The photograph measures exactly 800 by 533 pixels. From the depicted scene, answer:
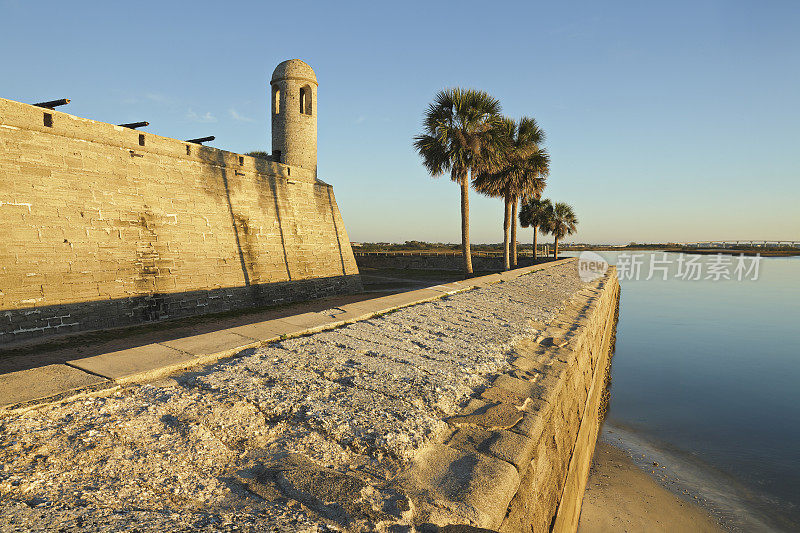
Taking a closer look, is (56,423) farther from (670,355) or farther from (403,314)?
(670,355)

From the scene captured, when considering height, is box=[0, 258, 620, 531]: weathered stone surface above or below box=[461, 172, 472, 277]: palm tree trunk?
A: below

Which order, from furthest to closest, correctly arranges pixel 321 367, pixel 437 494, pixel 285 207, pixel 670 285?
pixel 670 285, pixel 285 207, pixel 321 367, pixel 437 494

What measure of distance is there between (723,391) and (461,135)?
14742 millimetres

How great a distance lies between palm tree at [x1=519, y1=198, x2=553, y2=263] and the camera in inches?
1599

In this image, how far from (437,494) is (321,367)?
210 centimetres

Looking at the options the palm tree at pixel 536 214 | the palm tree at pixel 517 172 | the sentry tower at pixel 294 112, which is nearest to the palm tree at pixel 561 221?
the palm tree at pixel 536 214

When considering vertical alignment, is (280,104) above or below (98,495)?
above

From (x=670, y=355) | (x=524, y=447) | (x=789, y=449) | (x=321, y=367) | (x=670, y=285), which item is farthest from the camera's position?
(x=670, y=285)

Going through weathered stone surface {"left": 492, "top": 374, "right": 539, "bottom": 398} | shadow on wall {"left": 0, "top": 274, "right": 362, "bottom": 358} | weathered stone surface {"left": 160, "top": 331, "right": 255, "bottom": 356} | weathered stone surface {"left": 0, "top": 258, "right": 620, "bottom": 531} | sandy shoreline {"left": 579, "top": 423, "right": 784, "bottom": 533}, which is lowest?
sandy shoreline {"left": 579, "top": 423, "right": 784, "bottom": 533}

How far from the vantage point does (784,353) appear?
16.4m

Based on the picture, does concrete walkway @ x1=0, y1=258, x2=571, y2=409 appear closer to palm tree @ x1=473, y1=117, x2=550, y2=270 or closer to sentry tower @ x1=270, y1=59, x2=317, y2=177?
sentry tower @ x1=270, y1=59, x2=317, y2=177

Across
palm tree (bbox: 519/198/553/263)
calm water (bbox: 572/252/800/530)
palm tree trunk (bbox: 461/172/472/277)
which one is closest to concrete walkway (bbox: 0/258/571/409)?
calm water (bbox: 572/252/800/530)

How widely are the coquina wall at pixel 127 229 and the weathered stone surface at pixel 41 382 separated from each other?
304 inches

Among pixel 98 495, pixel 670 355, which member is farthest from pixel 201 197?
pixel 670 355
